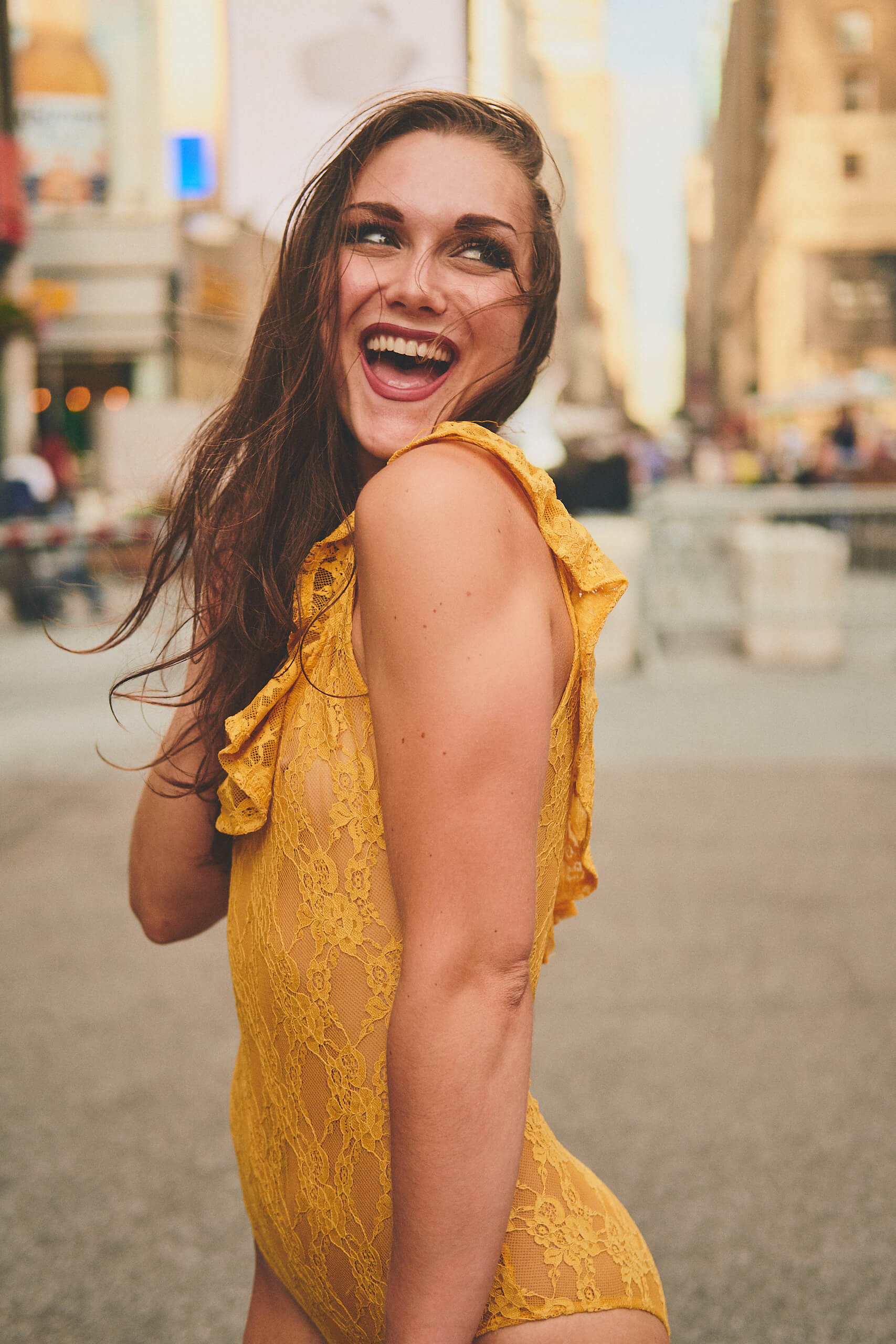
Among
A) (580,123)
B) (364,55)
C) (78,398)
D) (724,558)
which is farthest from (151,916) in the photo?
(580,123)

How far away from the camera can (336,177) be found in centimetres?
129

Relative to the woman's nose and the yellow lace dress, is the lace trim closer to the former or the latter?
the yellow lace dress

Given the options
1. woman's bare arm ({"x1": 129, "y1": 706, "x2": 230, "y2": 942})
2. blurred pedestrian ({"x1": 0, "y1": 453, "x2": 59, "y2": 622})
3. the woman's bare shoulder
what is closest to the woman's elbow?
woman's bare arm ({"x1": 129, "y1": 706, "x2": 230, "y2": 942})

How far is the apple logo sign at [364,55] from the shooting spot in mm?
7246

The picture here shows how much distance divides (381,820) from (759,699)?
856 cm

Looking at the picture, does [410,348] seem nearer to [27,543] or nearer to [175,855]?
[175,855]

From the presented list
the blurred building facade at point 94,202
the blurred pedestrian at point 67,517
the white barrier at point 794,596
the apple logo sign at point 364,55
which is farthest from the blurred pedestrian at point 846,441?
the apple logo sign at point 364,55

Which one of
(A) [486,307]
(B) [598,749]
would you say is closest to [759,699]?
(B) [598,749]

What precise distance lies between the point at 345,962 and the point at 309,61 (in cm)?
747

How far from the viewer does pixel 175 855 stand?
57.5 inches

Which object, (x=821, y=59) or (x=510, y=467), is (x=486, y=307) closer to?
(x=510, y=467)

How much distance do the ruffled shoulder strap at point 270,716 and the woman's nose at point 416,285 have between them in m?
0.22

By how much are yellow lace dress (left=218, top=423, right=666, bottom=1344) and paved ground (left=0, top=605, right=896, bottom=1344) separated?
1770 millimetres

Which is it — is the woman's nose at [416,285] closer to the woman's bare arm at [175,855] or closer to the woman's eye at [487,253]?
the woman's eye at [487,253]
